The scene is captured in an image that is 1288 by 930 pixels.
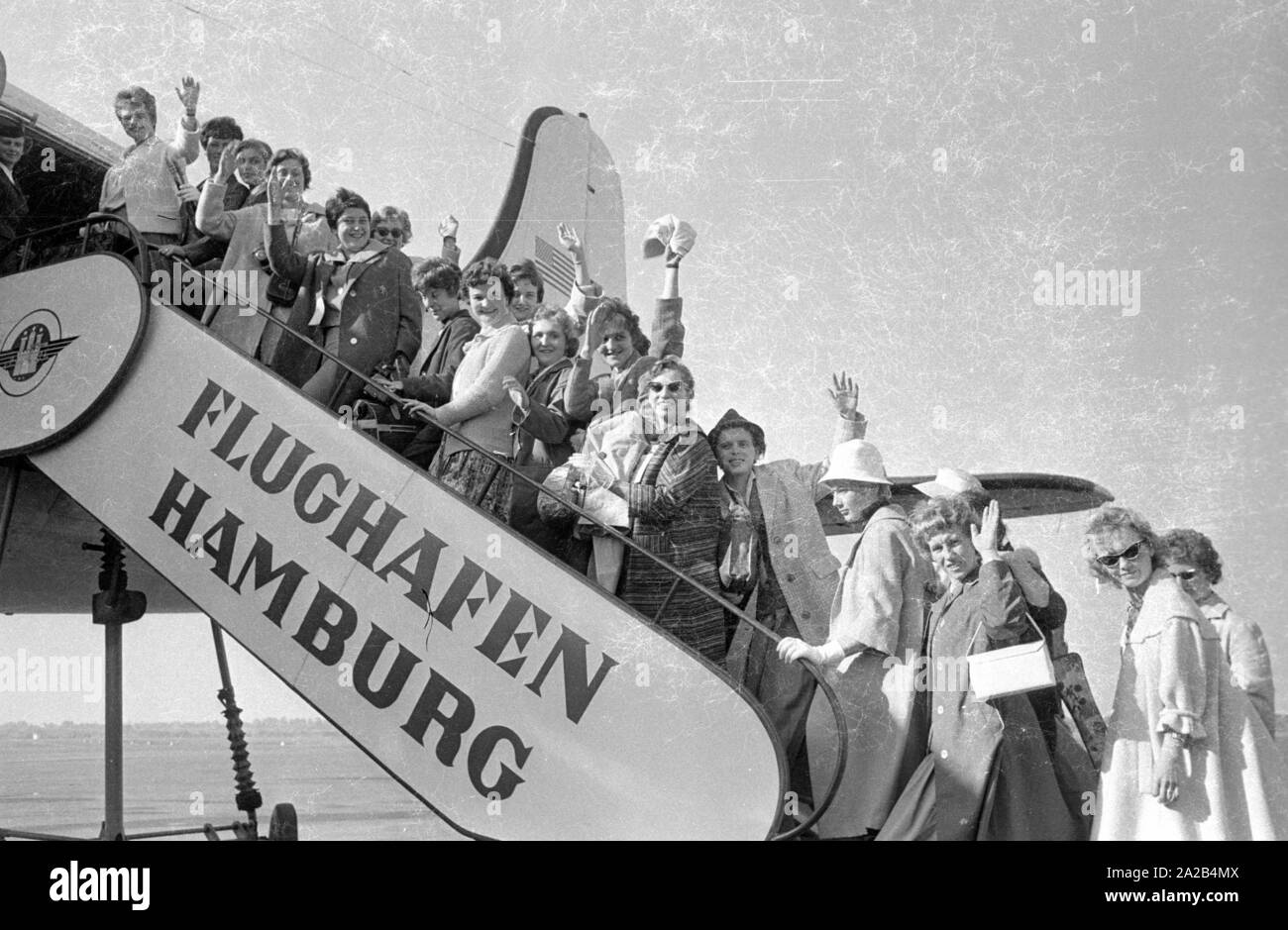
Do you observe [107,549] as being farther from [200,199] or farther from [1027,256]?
[1027,256]

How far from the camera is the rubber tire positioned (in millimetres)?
6340

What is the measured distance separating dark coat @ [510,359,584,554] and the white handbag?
1.59 m

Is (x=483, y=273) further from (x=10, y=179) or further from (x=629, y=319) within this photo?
(x=10, y=179)

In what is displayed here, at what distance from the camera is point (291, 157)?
6.25 meters

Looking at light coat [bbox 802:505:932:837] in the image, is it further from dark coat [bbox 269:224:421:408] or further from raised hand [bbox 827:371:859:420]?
dark coat [bbox 269:224:421:408]

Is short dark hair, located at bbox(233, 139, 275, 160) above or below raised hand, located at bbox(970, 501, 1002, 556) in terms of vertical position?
above

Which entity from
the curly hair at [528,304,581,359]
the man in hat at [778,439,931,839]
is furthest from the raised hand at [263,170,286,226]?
the man in hat at [778,439,931,839]

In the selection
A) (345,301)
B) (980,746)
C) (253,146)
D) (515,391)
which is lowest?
(980,746)

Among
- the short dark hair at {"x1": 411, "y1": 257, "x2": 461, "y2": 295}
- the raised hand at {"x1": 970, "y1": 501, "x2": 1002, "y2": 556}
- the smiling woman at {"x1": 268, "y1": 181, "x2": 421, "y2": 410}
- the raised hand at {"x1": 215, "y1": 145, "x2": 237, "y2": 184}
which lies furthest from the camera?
the raised hand at {"x1": 215, "y1": 145, "x2": 237, "y2": 184}

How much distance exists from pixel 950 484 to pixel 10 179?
413 centimetres

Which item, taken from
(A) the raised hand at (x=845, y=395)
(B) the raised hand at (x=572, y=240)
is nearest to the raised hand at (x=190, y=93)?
(B) the raised hand at (x=572, y=240)

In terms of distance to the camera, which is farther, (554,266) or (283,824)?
(554,266)

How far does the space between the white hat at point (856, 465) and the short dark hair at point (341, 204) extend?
2.12m
